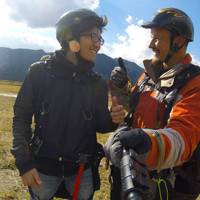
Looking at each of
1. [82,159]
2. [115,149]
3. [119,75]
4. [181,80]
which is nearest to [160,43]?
[181,80]

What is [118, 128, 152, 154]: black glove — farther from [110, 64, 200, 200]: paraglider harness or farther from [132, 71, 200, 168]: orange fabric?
[110, 64, 200, 200]: paraglider harness

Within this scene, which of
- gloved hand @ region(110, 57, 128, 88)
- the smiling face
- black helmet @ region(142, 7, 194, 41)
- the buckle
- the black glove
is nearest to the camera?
the black glove

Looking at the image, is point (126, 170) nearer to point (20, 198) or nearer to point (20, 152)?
point (20, 152)

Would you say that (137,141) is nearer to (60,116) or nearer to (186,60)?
(60,116)

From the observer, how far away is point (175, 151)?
202 cm

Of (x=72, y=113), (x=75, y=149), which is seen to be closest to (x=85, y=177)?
(x=75, y=149)

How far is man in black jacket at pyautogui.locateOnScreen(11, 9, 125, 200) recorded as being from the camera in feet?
9.47

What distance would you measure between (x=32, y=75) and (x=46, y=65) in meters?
0.34

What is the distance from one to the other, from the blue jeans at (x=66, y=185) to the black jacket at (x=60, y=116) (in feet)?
0.57

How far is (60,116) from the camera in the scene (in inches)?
118

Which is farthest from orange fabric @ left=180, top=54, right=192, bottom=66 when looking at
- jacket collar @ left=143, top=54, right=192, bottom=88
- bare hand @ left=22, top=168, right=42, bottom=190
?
bare hand @ left=22, top=168, right=42, bottom=190

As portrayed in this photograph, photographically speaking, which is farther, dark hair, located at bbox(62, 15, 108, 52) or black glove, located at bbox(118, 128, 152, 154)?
dark hair, located at bbox(62, 15, 108, 52)

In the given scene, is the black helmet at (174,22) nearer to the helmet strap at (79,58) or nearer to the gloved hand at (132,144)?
the helmet strap at (79,58)

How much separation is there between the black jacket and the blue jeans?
0.17 meters
